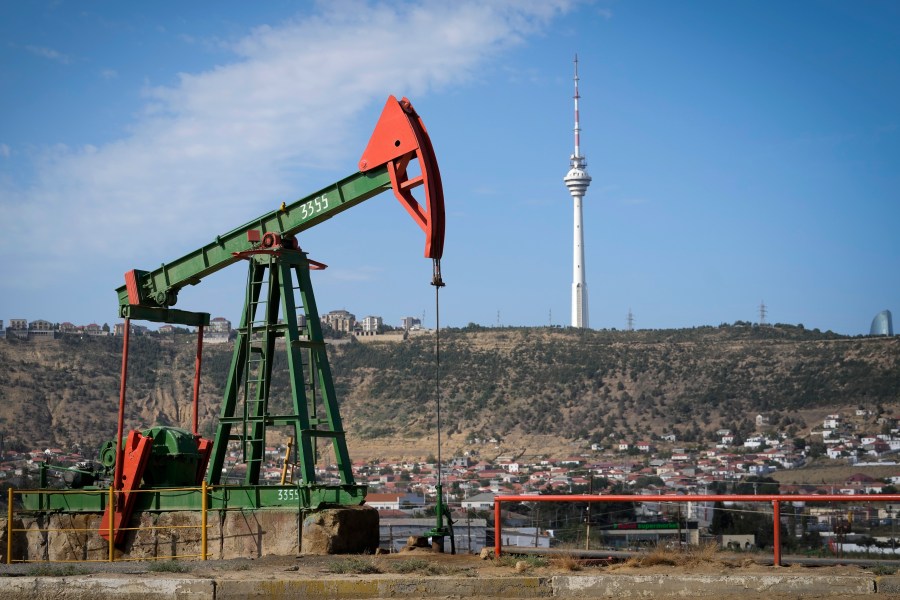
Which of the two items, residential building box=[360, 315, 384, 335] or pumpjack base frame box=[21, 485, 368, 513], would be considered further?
residential building box=[360, 315, 384, 335]

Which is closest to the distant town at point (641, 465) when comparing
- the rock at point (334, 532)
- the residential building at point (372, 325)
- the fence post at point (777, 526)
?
the residential building at point (372, 325)

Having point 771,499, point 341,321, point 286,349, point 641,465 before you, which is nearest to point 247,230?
point 286,349

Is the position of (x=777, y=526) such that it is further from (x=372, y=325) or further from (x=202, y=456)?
(x=372, y=325)

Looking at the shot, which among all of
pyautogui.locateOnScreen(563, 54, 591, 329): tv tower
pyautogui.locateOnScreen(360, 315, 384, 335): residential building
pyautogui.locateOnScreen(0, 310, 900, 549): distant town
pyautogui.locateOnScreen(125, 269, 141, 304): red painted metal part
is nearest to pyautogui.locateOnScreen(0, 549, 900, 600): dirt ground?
pyautogui.locateOnScreen(125, 269, 141, 304): red painted metal part

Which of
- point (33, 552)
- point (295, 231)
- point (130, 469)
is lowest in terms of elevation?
point (33, 552)

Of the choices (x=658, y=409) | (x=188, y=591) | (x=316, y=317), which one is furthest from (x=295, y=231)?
(x=658, y=409)

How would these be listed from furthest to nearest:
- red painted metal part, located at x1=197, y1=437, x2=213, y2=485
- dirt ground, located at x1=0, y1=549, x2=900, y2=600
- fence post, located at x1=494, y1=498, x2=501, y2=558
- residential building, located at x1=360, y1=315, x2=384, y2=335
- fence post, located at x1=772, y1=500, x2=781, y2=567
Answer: residential building, located at x1=360, y1=315, x2=384, y2=335, red painted metal part, located at x1=197, y1=437, x2=213, y2=485, fence post, located at x1=494, y1=498, x2=501, y2=558, fence post, located at x1=772, y1=500, x2=781, y2=567, dirt ground, located at x1=0, y1=549, x2=900, y2=600

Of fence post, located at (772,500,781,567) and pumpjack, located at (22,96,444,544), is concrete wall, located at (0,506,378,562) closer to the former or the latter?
pumpjack, located at (22,96,444,544)

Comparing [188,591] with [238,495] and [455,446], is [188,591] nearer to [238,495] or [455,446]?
[238,495]
